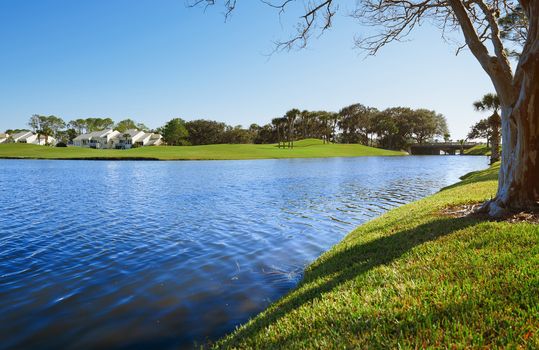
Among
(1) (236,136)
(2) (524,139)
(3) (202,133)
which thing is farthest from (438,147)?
(2) (524,139)

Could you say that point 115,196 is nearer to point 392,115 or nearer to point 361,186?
point 361,186

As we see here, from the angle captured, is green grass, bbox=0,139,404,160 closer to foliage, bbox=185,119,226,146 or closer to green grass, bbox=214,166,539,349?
foliage, bbox=185,119,226,146

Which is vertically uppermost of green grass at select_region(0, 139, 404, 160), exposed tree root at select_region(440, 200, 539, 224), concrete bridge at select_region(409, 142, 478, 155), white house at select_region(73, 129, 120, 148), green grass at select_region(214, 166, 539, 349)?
white house at select_region(73, 129, 120, 148)

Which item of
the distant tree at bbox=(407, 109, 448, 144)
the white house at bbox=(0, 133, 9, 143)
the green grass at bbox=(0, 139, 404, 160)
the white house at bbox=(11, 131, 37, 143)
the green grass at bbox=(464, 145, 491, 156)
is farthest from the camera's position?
the white house at bbox=(0, 133, 9, 143)

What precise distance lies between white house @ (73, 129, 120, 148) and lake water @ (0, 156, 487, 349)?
136004 mm

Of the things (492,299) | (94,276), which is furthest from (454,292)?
(94,276)

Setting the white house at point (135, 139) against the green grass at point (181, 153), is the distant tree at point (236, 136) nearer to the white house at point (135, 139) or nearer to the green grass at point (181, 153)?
the white house at point (135, 139)

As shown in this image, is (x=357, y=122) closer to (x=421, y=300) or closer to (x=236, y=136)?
(x=236, y=136)

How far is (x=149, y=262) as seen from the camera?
9.91 metres

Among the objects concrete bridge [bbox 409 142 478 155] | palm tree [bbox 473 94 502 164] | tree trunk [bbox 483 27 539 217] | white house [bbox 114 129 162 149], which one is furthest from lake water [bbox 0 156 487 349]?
white house [bbox 114 129 162 149]

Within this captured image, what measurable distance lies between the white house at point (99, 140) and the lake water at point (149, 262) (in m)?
136

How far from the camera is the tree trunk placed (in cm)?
884

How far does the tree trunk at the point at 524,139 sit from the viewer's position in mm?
8836

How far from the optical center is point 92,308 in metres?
6.97
